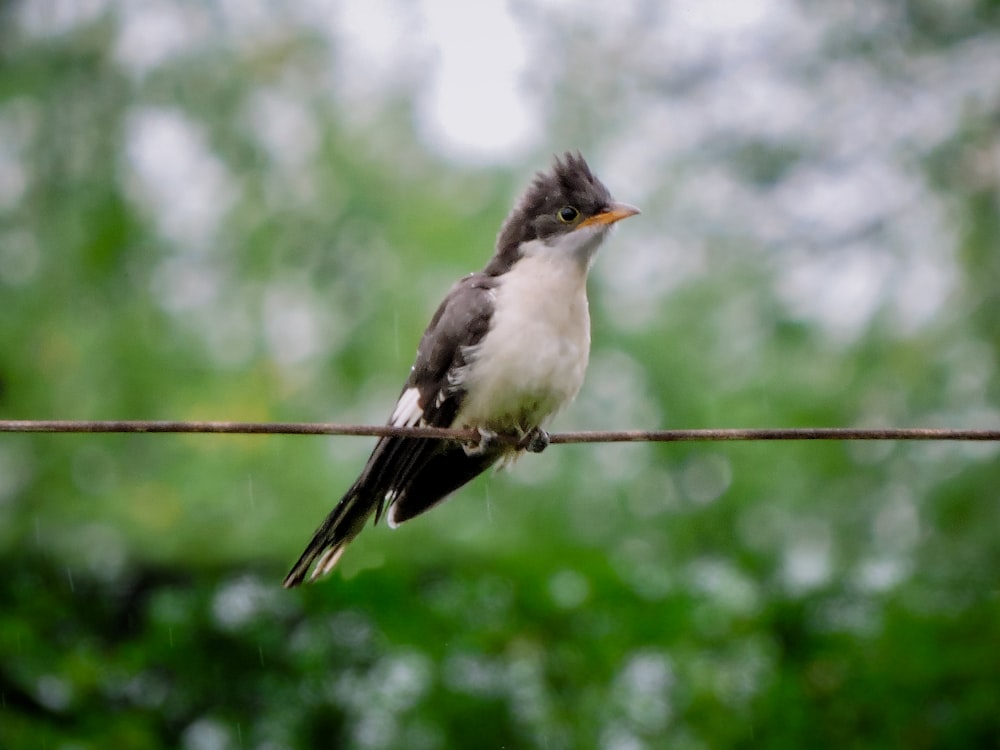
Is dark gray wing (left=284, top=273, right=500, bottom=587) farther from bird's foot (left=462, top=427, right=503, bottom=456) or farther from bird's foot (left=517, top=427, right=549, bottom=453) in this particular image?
bird's foot (left=517, top=427, right=549, bottom=453)

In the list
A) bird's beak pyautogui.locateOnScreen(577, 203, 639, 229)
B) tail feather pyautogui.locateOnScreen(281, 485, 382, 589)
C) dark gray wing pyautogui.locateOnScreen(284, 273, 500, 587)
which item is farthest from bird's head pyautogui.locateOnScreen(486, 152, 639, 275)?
tail feather pyautogui.locateOnScreen(281, 485, 382, 589)

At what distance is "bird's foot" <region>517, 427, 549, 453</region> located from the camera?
11.1ft

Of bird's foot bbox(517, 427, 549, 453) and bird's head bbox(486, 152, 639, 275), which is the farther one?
bird's head bbox(486, 152, 639, 275)

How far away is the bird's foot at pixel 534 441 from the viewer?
338cm

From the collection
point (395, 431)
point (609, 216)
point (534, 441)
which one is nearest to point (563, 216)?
point (609, 216)

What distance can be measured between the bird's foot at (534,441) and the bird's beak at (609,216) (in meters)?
0.68

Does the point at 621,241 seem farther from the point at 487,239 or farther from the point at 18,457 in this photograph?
the point at 18,457

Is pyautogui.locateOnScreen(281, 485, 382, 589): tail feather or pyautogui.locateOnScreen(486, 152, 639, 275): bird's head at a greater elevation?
pyautogui.locateOnScreen(486, 152, 639, 275): bird's head

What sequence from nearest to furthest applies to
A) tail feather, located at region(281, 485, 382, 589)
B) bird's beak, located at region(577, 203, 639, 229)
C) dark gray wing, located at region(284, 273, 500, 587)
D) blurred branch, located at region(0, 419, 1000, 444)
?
blurred branch, located at region(0, 419, 1000, 444), tail feather, located at region(281, 485, 382, 589), dark gray wing, located at region(284, 273, 500, 587), bird's beak, located at region(577, 203, 639, 229)

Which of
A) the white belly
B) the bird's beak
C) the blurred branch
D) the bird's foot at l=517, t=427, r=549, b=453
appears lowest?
the blurred branch

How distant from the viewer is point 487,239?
6.36 m

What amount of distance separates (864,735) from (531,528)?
85.0 inches

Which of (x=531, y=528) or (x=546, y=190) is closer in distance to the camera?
(x=546, y=190)

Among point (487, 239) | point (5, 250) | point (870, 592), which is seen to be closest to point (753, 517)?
point (870, 592)
